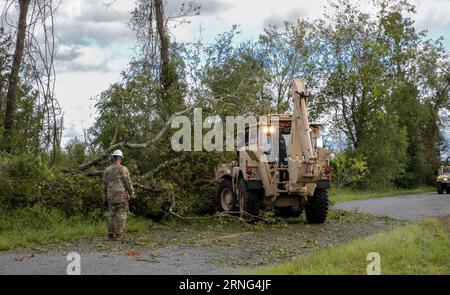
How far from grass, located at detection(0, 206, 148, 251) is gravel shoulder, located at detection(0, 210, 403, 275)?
19.7 inches

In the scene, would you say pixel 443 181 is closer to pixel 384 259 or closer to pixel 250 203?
pixel 250 203

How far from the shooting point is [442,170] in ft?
136

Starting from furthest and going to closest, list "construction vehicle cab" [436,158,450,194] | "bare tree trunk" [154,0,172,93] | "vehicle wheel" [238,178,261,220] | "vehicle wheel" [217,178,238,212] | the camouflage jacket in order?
"construction vehicle cab" [436,158,450,194] < "bare tree trunk" [154,0,172,93] < "vehicle wheel" [217,178,238,212] < "vehicle wheel" [238,178,261,220] < the camouflage jacket

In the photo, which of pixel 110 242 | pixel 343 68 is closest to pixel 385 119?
pixel 343 68

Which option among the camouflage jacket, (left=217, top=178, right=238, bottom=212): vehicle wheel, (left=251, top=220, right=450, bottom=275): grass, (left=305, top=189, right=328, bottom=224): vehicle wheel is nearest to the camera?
(left=251, top=220, right=450, bottom=275): grass

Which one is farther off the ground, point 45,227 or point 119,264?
point 45,227

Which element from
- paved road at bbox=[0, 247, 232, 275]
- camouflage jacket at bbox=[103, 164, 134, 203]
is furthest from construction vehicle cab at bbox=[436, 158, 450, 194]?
paved road at bbox=[0, 247, 232, 275]

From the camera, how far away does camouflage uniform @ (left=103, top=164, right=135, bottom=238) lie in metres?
13.0

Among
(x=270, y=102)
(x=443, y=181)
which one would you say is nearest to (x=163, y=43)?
(x=270, y=102)

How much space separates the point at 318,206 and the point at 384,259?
23.2 feet

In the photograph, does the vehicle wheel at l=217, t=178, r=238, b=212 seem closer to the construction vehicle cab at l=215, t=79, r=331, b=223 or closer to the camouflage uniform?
the construction vehicle cab at l=215, t=79, r=331, b=223

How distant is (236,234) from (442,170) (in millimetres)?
30414

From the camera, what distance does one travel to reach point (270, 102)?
19.8 meters

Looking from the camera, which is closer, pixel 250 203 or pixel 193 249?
pixel 193 249
